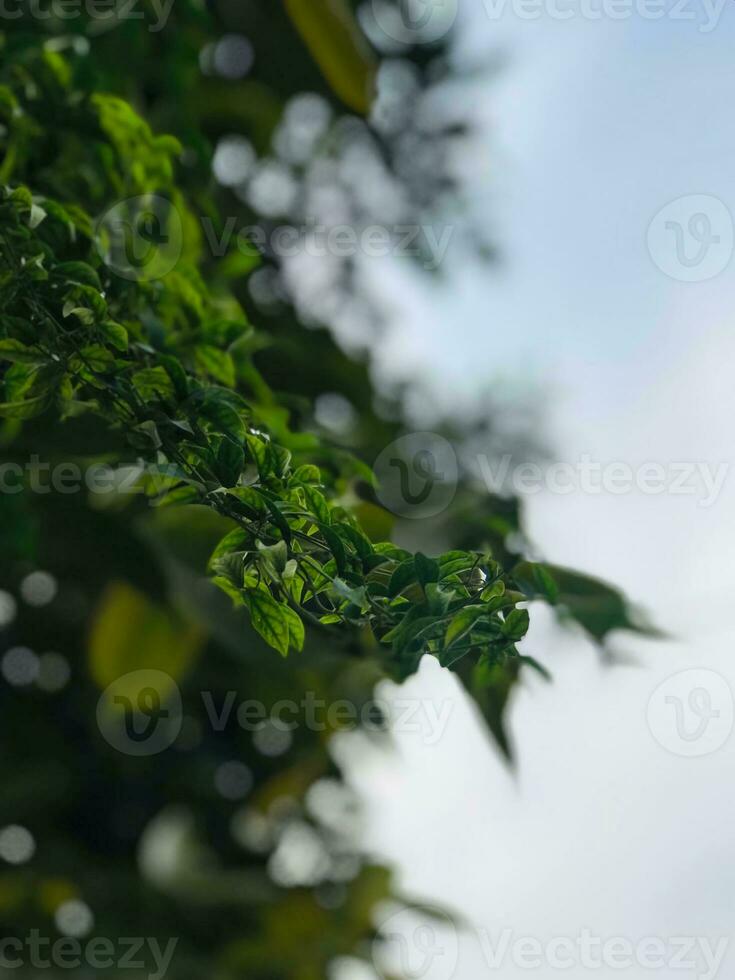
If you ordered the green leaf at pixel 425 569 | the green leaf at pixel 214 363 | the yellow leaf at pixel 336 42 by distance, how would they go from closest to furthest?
the green leaf at pixel 425 569 < the green leaf at pixel 214 363 < the yellow leaf at pixel 336 42

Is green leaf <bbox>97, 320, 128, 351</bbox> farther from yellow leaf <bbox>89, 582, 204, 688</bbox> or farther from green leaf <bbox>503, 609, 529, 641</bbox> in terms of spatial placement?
yellow leaf <bbox>89, 582, 204, 688</bbox>

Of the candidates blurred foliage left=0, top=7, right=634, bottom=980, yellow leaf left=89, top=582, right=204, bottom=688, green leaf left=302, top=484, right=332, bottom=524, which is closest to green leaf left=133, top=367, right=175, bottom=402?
blurred foliage left=0, top=7, right=634, bottom=980

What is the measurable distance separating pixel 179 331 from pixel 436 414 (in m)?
0.83

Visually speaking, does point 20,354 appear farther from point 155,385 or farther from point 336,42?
point 336,42

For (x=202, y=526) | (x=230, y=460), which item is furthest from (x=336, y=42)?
(x=230, y=460)

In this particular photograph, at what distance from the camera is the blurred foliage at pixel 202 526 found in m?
0.48

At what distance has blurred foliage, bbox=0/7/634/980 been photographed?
481mm

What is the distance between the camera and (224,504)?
0.47 metres

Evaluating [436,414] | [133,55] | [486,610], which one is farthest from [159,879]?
[486,610]

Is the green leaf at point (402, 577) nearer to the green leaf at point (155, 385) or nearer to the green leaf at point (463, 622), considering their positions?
the green leaf at point (463, 622)

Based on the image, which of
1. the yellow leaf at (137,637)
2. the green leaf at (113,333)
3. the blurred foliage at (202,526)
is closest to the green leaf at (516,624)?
the blurred foliage at (202,526)

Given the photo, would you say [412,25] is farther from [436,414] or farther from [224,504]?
[224,504]

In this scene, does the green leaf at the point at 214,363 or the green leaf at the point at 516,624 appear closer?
the green leaf at the point at 516,624

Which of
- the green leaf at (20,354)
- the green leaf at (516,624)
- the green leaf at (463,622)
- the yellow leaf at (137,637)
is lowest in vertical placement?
the green leaf at (463,622)
